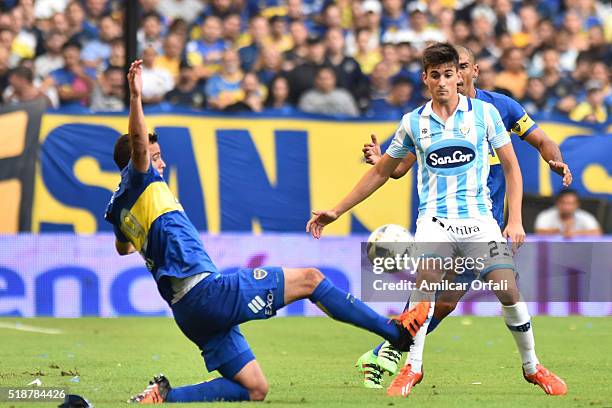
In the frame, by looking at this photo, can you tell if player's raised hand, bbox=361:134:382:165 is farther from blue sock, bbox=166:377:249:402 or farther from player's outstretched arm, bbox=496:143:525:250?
blue sock, bbox=166:377:249:402

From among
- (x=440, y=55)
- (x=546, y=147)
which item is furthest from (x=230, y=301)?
(x=546, y=147)

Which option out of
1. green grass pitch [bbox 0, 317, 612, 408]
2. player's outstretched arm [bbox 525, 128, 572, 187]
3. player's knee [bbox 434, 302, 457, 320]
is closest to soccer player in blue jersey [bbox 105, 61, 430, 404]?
green grass pitch [bbox 0, 317, 612, 408]

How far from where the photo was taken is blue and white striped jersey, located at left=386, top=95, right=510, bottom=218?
8.41m

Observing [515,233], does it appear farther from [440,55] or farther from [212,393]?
[212,393]

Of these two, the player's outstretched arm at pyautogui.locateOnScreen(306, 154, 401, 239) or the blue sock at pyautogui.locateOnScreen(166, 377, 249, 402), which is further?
the player's outstretched arm at pyautogui.locateOnScreen(306, 154, 401, 239)

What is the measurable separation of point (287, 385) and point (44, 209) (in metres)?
6.61

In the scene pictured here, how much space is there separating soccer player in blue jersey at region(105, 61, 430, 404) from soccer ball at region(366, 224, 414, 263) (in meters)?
3.71

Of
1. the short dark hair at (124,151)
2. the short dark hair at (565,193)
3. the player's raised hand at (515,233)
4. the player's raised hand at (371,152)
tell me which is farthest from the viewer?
the short dark hair at (565,193)

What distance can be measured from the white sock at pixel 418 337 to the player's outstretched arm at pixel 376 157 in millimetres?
955

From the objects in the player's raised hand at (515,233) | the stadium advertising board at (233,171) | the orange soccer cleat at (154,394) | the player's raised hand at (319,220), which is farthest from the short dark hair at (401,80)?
the orange soccer cleat at (154,394)

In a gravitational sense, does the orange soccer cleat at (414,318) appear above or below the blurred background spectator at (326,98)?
below

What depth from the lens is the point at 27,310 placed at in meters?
14.5

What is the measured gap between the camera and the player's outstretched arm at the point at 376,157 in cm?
880

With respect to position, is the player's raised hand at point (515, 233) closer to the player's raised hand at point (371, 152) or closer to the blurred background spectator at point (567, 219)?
the player's raised hand at point (371, 152)
